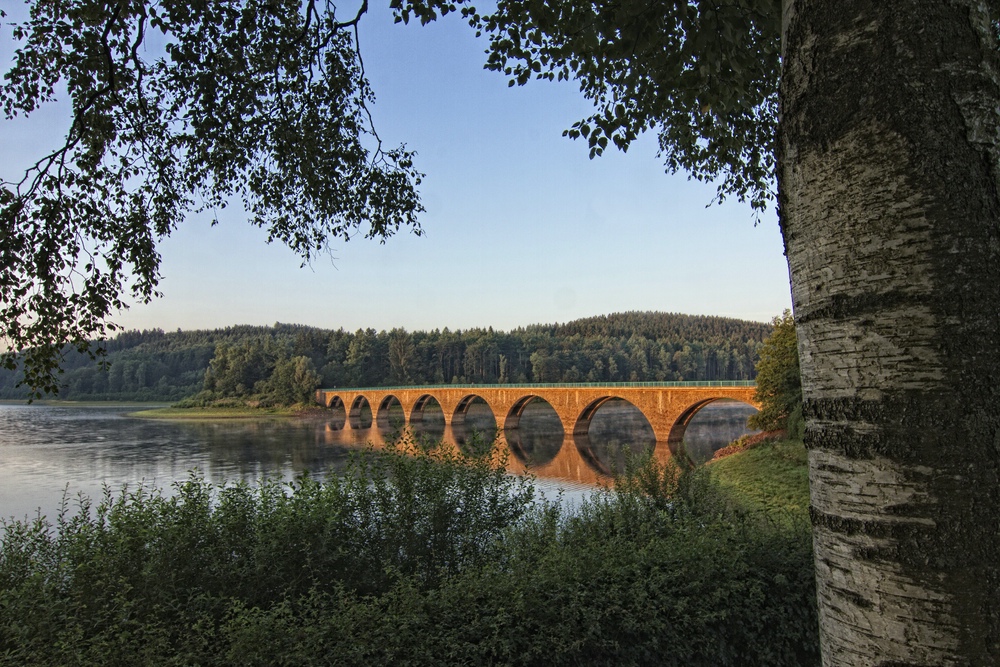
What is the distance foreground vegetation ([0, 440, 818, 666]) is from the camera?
4633 mm

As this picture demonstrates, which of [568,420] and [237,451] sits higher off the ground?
[568,420]

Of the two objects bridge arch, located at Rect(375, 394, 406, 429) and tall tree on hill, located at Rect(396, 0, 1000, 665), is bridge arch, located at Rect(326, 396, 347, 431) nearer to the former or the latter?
bridge arch, located at Rect(375, 394, 406, 429)

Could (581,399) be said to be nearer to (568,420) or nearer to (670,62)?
(568,420)

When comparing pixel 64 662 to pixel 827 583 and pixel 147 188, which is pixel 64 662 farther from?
pixel 827 583

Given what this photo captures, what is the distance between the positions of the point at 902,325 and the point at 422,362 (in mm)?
101697

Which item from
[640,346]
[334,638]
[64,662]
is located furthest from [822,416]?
[640,346]

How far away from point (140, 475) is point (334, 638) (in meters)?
24.2

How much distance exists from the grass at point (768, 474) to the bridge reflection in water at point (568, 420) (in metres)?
1.29

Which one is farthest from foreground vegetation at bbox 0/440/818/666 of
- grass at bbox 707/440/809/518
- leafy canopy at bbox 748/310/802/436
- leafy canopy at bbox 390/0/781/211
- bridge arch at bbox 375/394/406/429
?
bridge arch at bbox 375/394/406/429

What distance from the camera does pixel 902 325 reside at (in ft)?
4.35

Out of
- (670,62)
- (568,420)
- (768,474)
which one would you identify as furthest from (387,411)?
(670,62)

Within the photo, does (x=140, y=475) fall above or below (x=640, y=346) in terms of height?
below

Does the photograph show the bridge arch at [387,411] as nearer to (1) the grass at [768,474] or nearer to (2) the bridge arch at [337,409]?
(2) the bridge arch at [337,409]

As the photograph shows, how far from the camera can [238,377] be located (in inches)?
3339
